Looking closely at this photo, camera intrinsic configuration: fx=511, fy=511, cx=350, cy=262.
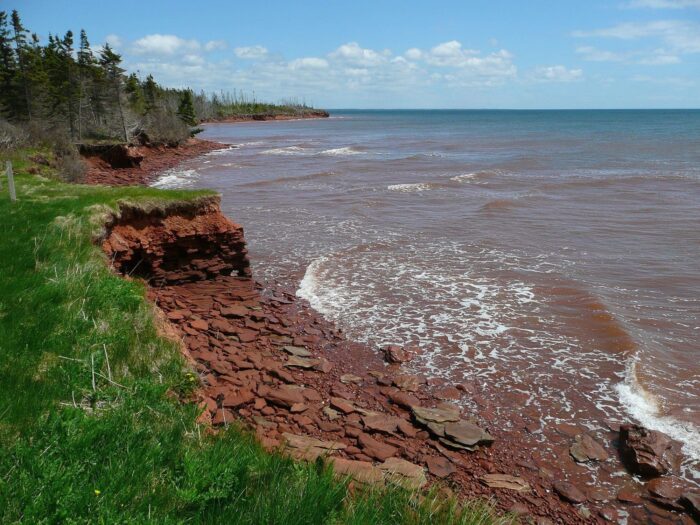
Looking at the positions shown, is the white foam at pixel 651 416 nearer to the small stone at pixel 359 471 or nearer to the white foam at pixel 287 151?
the small stone at pixel 359 471

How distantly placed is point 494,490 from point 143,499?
435 centimetres

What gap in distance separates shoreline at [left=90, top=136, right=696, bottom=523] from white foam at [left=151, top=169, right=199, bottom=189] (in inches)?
850

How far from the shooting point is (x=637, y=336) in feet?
33.4

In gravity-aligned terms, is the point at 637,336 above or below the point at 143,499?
below

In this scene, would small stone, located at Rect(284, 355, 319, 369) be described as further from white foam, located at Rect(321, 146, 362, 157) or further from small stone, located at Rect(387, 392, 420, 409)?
white foam, located at Rect(321, 146, 362, 157)

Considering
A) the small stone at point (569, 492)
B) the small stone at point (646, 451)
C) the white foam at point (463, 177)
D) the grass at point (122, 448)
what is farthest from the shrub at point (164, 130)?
the small stone at point (569, 492)

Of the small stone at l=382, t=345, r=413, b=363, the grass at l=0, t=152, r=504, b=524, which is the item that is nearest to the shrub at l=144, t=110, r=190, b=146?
the small stone at l=382, t=345, r=413, b=363

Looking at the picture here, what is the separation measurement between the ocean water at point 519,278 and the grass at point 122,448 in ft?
15.2

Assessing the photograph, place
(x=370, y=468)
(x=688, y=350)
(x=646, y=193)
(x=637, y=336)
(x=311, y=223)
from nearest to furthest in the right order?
(x=370, y=468), (x=688, y=350), (x=637, y=336), (x=311, y=223), (x=646, y=193)

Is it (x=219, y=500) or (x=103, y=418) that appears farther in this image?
(x=103, y=418)

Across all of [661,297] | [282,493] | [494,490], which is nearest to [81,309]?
[282,493]

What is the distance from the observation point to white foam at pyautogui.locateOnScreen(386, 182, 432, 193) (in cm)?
2972

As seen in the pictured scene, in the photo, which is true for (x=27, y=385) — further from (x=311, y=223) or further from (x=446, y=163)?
(x=446, y=163)

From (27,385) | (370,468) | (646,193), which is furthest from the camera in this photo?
(646,193)
